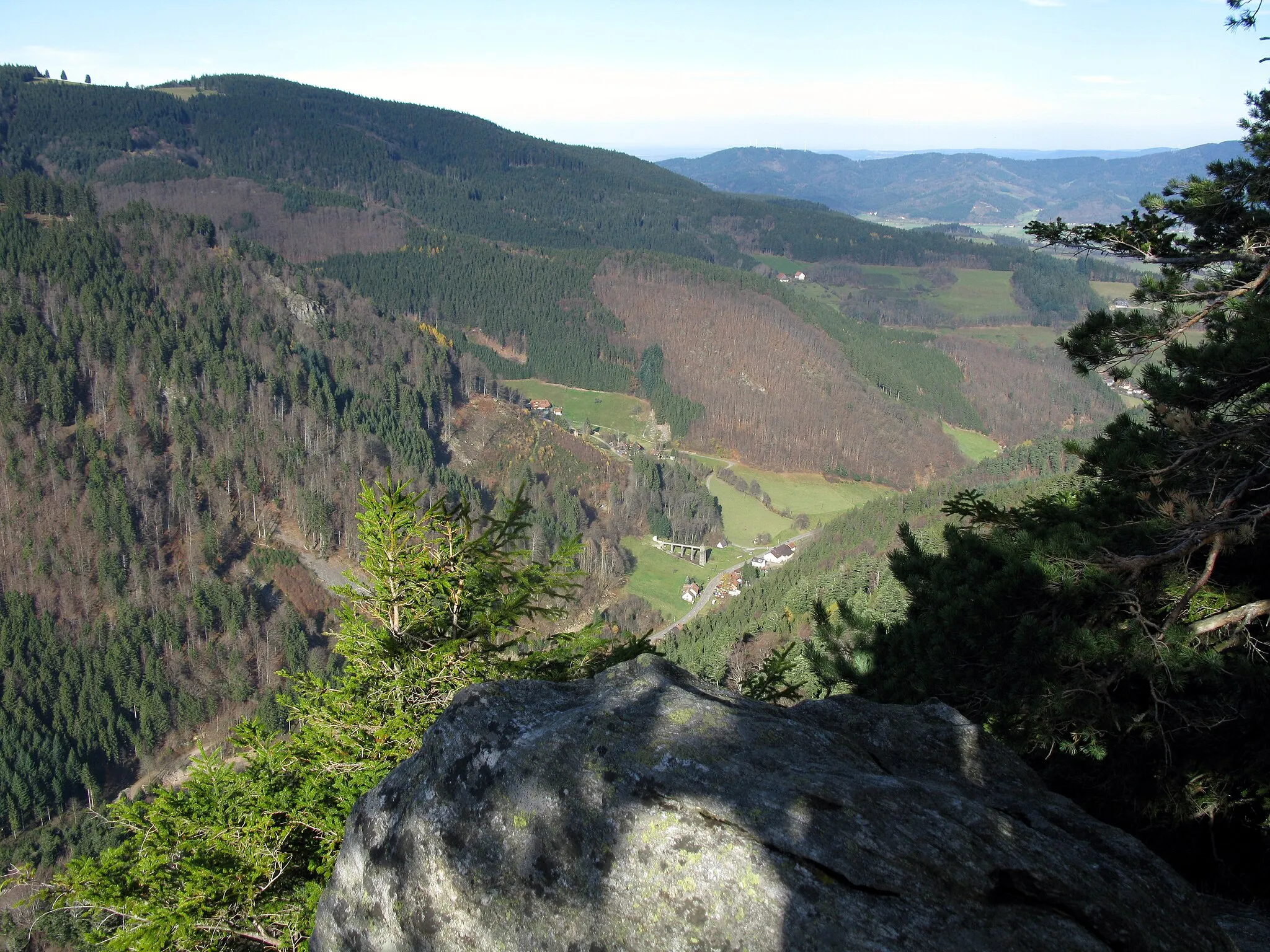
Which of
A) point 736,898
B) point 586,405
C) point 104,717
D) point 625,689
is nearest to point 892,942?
point 736,898

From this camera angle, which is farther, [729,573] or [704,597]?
[729,573]

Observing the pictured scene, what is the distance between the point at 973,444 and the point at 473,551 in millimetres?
186943

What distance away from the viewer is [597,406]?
188m

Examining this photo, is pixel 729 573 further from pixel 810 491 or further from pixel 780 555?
pixel 810 491

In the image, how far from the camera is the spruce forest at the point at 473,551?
11930 mm

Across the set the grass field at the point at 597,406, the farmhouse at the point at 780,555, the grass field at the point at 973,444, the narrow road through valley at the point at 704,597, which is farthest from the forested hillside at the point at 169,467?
the grass field at the point at 973,444

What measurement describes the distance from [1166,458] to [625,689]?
1059 cm

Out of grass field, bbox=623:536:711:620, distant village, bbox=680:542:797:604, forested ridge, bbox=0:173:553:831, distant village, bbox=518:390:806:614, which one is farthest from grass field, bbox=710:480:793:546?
forested ridge, bbox=0:173:553:831

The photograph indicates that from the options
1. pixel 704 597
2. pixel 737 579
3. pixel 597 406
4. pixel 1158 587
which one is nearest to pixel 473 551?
pixel 1158 587

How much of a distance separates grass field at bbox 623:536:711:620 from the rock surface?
296ft

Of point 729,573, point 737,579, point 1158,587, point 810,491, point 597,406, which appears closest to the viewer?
point 1158,587

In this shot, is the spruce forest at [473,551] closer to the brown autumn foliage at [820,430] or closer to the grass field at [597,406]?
the brown autumn foliage at [820,430]

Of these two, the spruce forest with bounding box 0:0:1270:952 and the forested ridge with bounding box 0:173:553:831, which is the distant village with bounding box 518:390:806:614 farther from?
the forested ridge with bounding box 0:173:553:831

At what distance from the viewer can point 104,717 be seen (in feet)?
268
